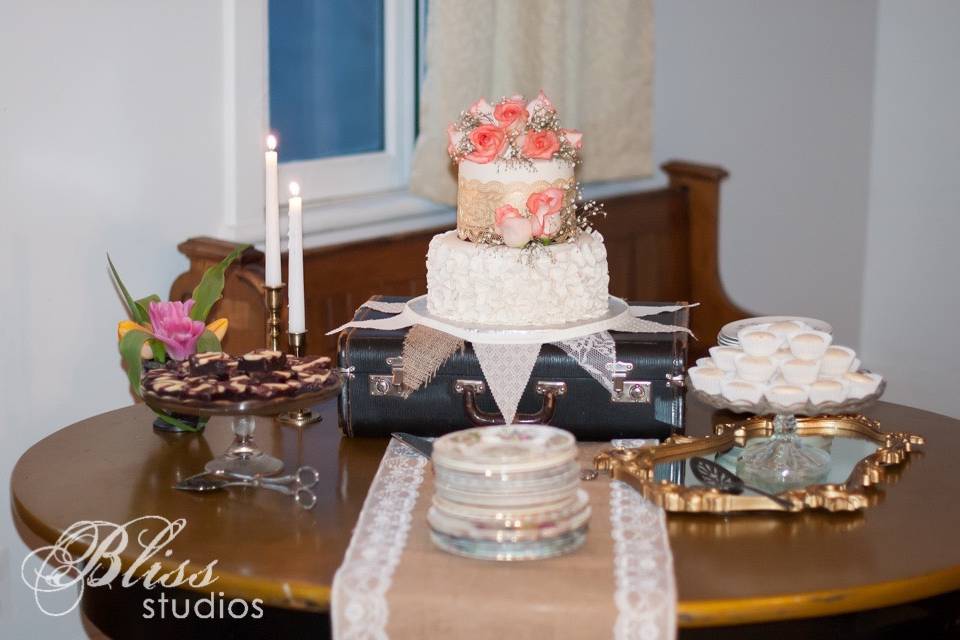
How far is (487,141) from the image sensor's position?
199 cm

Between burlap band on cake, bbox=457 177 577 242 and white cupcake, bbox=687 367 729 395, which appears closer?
white cupcake, bbox=687 367 729 395

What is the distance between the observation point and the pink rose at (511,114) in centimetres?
199

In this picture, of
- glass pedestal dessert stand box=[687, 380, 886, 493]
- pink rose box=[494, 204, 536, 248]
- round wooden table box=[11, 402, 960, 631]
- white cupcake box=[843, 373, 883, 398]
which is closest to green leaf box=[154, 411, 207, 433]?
round wooden table box=[11, 402, 960, 631]

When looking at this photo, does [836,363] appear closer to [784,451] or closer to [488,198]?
[784,451]

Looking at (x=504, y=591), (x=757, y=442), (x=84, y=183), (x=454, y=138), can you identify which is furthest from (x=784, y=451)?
(x=84, y=183)

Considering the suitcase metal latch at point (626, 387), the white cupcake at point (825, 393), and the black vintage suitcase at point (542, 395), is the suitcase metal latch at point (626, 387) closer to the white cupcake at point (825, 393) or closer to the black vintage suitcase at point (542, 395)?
the black vintage suitcase at point (542, 395)

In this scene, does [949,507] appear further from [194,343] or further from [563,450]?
[194,343]

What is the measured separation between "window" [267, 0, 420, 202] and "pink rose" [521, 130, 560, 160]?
49.9 inches

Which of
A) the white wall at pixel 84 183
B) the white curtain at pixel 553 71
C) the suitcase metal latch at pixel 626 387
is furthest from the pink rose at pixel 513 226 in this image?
the white curtain at pixel 553 71

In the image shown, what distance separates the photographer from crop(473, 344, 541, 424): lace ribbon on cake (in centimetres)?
192

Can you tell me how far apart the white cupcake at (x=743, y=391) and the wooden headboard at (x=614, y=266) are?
46.6 inches

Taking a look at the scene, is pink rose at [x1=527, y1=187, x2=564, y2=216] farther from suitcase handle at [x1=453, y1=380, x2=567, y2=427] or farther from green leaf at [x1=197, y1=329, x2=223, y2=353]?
green leaf at [x1=197, y1=329, x2=223, y2=353]

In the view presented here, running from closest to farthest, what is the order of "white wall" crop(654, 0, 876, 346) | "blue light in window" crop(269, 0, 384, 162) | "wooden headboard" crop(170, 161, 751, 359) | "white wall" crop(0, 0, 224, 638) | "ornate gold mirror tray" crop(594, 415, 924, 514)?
"ornate gold mirror tray" crop(594, 415, 924, 514) → "white wall" crop(0, 0, 224, 638) → "wooden headboard" crop(170, 161, 751, 359) → "blue light in window" crop(269, 0, 384, 162) → "white wall" crop(654, 0, 876, 346)

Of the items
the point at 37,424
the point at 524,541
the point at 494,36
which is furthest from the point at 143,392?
the point at 494,36
